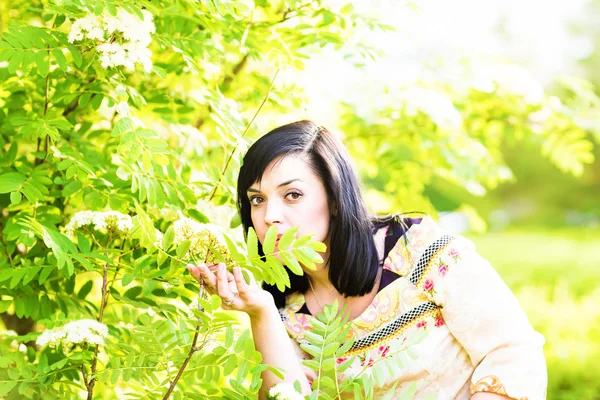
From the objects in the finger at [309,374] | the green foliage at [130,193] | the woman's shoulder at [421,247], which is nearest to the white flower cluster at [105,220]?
the green foliage at [130,193]

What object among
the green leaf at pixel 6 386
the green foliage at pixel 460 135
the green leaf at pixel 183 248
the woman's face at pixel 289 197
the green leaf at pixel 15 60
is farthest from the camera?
the green foliage at pixel 460 135

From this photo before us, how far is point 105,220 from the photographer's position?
1.72 meters

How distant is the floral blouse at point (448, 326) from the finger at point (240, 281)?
473mm

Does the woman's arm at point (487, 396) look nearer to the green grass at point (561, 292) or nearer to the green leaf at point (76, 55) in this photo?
the green leaf at point (76, 55)

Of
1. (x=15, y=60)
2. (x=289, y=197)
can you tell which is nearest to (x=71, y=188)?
(x=15, y=60)

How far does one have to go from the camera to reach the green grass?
5.04m

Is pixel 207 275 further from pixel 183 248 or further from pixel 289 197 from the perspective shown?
pixel 289 197

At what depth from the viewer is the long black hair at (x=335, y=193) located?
2.03 metres

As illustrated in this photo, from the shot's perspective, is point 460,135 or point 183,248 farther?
point 460,135

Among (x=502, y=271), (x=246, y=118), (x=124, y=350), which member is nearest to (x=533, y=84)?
(x=246, y=118)

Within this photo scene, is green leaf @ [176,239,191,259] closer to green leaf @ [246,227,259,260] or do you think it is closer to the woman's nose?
green leaf @ [246,227,259,260]

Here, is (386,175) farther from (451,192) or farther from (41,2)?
(451,192)

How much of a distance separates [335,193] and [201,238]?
594 millimetres

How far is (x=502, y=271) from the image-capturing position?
900cm
